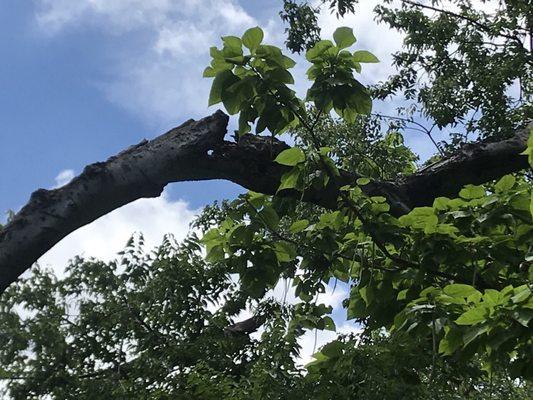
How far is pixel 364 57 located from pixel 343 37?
0.38ft

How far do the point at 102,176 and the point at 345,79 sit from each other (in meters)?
1.05

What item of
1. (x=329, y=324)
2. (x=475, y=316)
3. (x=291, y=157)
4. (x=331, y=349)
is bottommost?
(x=475, y=316)

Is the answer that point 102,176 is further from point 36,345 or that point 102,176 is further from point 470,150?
point 36,345

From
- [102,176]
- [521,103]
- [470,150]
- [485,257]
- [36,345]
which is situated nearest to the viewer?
[102,176]

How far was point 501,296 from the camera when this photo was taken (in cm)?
237

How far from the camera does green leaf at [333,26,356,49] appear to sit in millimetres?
2781

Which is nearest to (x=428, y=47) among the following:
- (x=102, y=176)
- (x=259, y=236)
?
(x=259, y=236)

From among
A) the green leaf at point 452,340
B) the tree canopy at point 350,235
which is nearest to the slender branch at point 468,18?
the tree canopy at point 350,235

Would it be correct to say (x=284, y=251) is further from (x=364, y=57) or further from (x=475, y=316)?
(x=475, y=316)

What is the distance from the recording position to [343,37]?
9.27ft

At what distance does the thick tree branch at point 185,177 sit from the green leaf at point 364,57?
55 centimetres

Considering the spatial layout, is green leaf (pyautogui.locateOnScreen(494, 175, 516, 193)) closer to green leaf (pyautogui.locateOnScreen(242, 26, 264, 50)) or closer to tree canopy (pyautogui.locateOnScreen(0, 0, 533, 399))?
tree canopy (pyautogui.locateOnScreen(0, 0, 533, 399))

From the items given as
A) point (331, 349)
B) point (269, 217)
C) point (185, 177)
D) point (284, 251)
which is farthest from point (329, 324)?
point (185, 177)

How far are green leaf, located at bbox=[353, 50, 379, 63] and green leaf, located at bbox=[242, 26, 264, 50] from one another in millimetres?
408
